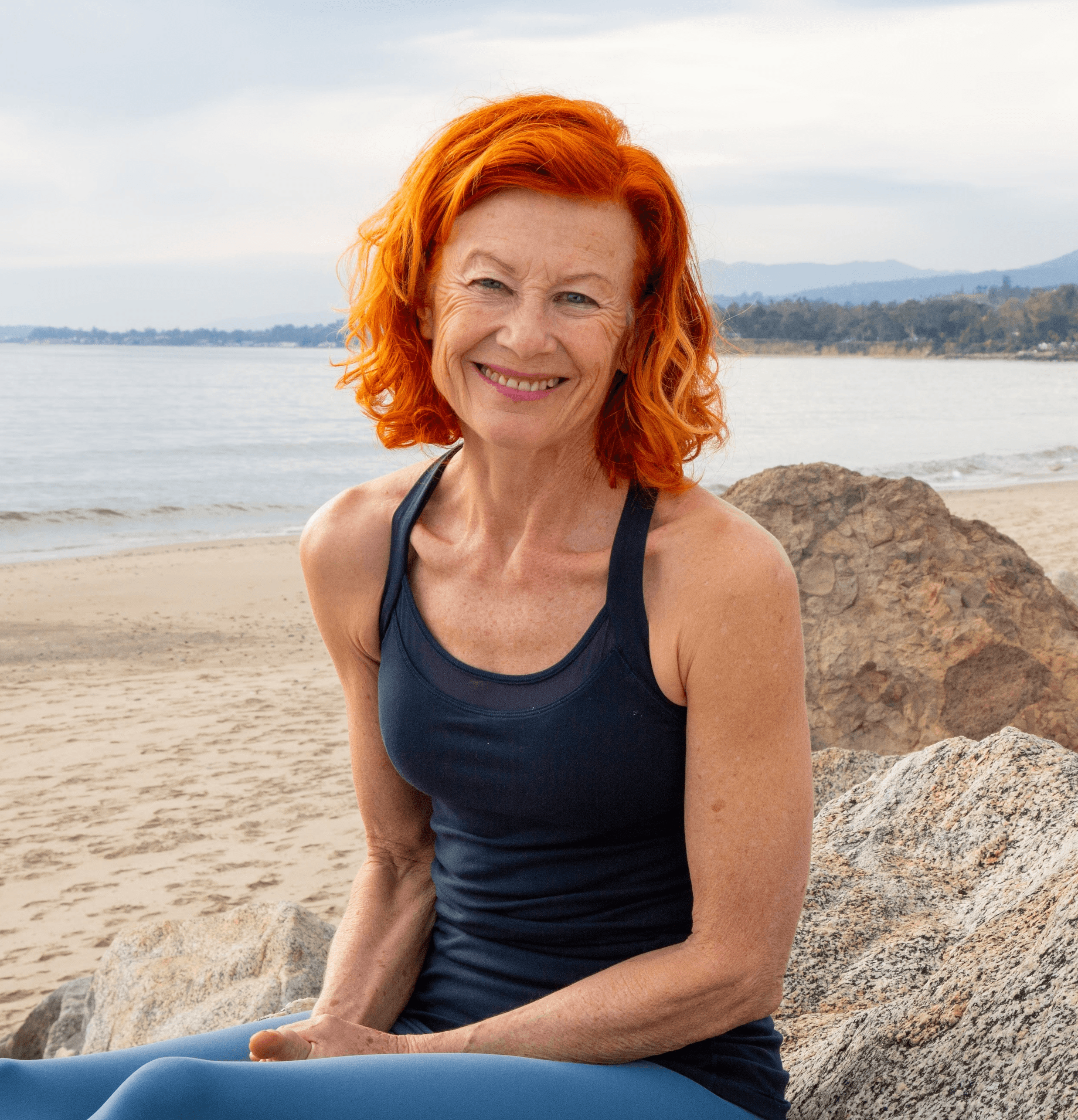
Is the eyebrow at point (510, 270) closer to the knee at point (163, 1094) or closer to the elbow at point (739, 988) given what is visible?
the elbow at point (739, 988)

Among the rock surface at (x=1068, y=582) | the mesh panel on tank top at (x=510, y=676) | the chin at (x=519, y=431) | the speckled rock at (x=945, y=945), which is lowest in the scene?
the rock surface at (x=1068, y=582)

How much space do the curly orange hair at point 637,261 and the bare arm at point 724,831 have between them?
0.24m

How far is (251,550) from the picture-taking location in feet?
49.1

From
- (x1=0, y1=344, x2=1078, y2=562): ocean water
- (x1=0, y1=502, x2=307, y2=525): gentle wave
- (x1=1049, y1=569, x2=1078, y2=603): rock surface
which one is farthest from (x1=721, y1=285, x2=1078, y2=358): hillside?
(x1=1049, y1=569, x2=1078, y2=603): rock surface

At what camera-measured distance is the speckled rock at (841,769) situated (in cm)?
313

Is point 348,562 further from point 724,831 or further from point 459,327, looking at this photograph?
point 724,831

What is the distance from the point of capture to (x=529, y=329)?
61.2 inches

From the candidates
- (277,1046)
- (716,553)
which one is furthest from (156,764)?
(716,553)

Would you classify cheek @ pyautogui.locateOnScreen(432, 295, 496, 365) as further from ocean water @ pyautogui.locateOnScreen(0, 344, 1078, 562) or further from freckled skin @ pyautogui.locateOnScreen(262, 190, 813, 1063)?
ocean water @ pyautogui.locateOnScreen(0, 344, 1078, 562)

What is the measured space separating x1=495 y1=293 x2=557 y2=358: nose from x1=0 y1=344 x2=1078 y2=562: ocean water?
515mm

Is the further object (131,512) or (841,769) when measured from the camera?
(131,512)

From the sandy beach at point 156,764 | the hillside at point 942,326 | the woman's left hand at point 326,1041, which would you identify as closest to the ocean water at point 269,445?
the woman's left hand at point 326,1041

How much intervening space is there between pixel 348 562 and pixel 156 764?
209 inches

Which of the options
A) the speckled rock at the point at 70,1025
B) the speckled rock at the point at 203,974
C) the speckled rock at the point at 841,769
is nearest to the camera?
the speckled rock at the point at 203,974
